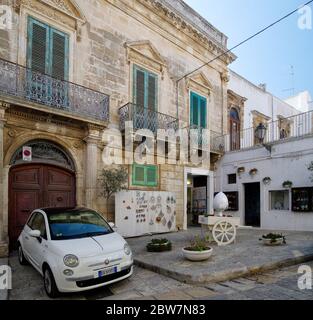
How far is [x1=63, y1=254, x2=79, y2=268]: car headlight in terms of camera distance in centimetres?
456

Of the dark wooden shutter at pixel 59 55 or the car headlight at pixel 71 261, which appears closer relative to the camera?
the car headlight at pixel 71 261

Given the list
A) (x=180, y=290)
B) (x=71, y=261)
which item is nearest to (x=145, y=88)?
(x=71, y=261)

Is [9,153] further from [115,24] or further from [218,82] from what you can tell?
[218,82]

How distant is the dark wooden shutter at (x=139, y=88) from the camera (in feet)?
37.0

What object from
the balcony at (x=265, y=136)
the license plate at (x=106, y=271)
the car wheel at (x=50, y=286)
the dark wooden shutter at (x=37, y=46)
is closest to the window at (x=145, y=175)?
the balcony at (x=265, y=136)

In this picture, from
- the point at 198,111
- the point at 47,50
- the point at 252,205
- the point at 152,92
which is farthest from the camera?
the point at 252,205

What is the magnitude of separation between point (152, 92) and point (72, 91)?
12.6ft

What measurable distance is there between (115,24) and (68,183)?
620cm

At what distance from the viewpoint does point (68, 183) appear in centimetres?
934

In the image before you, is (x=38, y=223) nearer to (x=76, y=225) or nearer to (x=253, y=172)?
(x=76, y=225)

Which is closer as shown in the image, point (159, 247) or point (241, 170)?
point (159, 247)

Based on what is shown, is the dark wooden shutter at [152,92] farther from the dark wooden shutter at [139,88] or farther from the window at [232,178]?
the window at [232,178]

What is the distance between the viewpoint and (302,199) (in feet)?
38.3

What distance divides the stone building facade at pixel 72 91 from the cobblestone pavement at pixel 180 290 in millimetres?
2900
